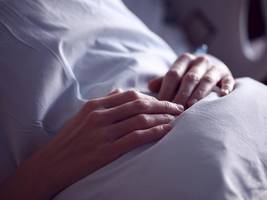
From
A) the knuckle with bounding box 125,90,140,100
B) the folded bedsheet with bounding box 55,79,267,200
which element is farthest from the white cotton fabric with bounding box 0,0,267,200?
the knuckle with bounding box 125,90,140,100

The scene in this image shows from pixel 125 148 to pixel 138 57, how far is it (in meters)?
0.32

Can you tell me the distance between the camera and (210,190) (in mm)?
585

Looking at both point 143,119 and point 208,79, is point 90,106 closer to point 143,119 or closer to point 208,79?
point 143,119

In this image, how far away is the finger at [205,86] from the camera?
83cm

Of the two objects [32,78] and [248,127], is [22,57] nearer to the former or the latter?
[32,78]

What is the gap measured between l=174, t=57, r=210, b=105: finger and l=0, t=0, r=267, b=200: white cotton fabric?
0.19 ft

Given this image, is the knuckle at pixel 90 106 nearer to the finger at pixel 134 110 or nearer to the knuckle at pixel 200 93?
the finger at pixel 134 110

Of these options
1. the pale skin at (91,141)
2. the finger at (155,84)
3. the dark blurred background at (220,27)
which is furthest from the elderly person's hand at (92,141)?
the dark blurred background at (220,27)

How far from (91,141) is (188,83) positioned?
0.83 feet

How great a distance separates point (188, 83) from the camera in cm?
85

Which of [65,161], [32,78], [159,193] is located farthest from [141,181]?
[32,78]

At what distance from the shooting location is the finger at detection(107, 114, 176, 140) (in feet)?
2.39

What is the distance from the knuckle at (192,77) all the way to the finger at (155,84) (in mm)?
59

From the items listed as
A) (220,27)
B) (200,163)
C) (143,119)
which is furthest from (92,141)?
(220,27)
